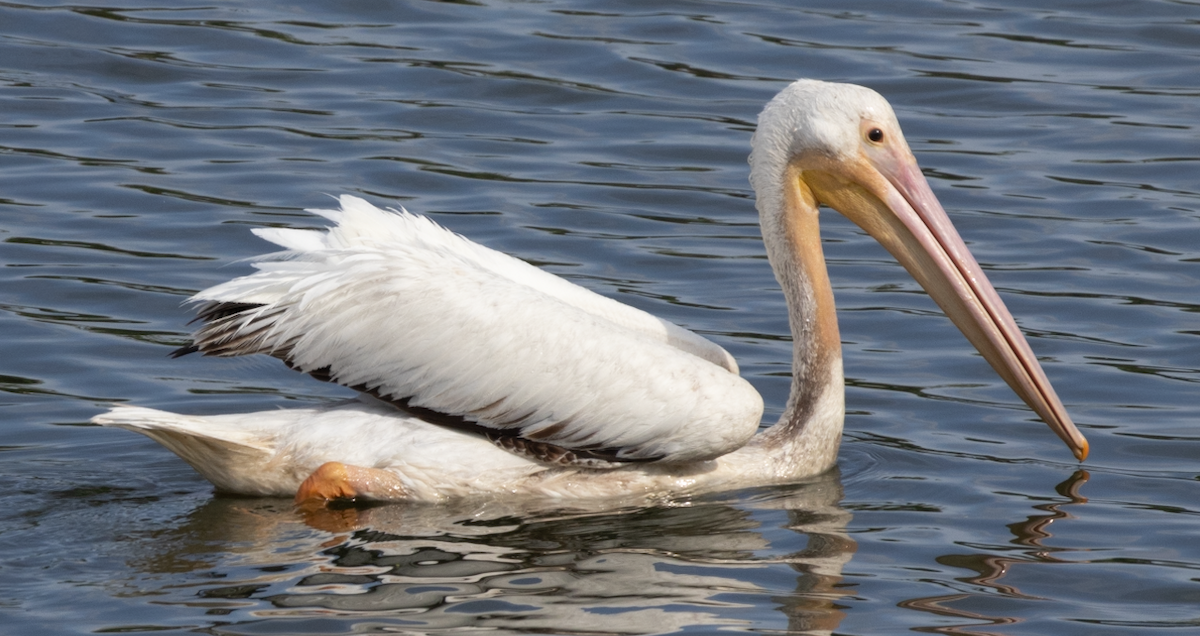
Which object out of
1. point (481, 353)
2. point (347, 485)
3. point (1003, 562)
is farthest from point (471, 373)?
point (1003, 562)

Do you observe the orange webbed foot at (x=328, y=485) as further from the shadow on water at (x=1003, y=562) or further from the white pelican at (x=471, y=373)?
the shadow on water at (x=1003, y=562)

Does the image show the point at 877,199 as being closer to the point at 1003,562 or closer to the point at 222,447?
the point at 1003,562

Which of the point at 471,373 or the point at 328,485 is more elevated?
the point at 471,373

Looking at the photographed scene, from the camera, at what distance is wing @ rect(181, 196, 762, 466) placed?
5.05 metres

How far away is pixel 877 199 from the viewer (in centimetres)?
550

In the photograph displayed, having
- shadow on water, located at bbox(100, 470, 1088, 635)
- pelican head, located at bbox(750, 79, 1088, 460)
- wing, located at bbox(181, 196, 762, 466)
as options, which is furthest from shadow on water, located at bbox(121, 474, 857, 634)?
pelican head, located at bbox(750, 79, 1088, 460)

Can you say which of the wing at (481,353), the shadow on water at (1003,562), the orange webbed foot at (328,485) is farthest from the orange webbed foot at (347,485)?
the shadow on water at (1003,562)

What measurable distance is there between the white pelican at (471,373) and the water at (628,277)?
0.12m

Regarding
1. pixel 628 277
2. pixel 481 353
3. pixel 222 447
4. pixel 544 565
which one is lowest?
pixel 544 565

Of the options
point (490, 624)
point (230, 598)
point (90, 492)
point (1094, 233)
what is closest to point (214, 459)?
point (90, 492)

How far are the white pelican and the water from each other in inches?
4.8

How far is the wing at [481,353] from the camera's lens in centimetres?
505

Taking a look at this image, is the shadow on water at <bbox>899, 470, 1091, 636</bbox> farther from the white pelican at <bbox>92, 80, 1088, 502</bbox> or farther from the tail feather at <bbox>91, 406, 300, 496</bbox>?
the tail feather at <bbox>91, 406, 300, 496</bbox>

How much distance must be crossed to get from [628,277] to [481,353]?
2252mm
